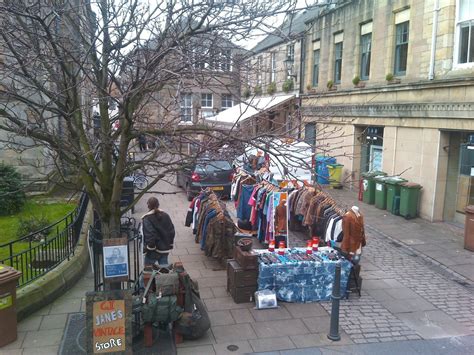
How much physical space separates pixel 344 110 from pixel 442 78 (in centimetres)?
636

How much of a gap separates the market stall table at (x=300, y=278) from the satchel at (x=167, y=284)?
73.0 inches

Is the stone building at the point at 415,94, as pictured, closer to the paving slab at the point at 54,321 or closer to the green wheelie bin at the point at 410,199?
the green wheelie bin at the point at 410,199

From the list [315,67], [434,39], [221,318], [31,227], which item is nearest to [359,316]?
[221,318]

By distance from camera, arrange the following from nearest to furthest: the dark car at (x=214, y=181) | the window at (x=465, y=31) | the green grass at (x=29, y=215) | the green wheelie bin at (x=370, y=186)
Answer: the green grass at (x=29, y=215) → the window at (x=465, y=31) → the green wheelie bin at (x=370, y=186) → the dark car at (x=214, y=181)

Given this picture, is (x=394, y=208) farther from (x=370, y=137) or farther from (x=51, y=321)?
(x=51, y=321)

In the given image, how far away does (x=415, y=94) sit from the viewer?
14836 mm

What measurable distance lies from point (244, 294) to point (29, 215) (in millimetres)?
6662

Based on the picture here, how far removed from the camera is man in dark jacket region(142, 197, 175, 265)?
27.5 feet

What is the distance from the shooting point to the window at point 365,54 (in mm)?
18438

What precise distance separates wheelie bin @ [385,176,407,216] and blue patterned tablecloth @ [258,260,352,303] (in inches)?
296

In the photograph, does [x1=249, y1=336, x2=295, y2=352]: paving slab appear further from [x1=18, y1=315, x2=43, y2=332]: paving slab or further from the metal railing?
the metal railing

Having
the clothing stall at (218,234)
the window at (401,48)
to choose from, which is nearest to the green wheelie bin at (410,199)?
the window at (401,48)

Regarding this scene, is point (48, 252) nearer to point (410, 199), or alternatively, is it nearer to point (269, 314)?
point (269, 314)

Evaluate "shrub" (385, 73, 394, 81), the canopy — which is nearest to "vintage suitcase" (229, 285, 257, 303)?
the canopy
